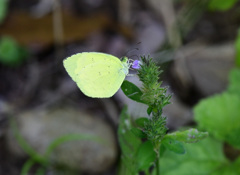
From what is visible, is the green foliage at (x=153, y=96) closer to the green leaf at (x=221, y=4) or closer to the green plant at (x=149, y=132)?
the green plant at (x=149, y=132)

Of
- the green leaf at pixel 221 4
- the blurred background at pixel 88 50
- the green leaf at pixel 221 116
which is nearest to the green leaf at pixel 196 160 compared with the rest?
the green leaf at pixel 221 116

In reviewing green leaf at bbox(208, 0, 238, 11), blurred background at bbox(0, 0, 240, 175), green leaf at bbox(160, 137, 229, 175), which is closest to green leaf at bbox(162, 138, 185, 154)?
green leaf at bbox(160, 137, 229, 175)

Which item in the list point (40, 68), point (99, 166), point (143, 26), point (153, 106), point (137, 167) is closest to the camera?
point (153, 106)

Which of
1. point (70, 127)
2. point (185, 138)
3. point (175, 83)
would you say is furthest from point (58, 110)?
point (185, 138)

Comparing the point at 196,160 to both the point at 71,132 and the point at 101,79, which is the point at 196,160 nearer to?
the point at 101,79

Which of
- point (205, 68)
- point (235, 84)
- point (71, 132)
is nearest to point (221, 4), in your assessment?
point (205, 68)

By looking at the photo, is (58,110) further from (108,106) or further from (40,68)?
(40,68)
